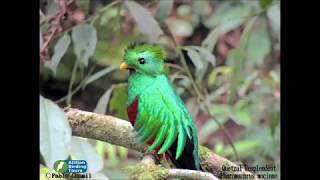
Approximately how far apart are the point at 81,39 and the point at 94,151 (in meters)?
0.33

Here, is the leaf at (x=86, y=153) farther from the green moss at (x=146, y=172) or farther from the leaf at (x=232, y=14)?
the leaf at (x=232, y=14)

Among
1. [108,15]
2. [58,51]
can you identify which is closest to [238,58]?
[108,15]

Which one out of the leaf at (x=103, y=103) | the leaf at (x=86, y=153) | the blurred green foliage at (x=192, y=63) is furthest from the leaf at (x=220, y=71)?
the leaf at (x=86, y=153)

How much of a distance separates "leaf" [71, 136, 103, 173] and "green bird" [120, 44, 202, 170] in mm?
157

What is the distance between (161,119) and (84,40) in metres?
0.33

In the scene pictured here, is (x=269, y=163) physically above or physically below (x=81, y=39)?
below

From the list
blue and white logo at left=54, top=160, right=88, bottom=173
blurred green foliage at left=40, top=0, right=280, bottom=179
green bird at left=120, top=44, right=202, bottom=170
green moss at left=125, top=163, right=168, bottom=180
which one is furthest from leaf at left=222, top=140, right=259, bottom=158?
blue and white logo at left=54, top=160, right=88, bottom=173

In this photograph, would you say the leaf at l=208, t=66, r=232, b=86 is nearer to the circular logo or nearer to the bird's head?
the bird's head

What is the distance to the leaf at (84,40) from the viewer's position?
2.16m

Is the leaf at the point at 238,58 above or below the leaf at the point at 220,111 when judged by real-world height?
above

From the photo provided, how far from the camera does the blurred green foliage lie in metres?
2.20

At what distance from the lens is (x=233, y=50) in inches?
88.3
